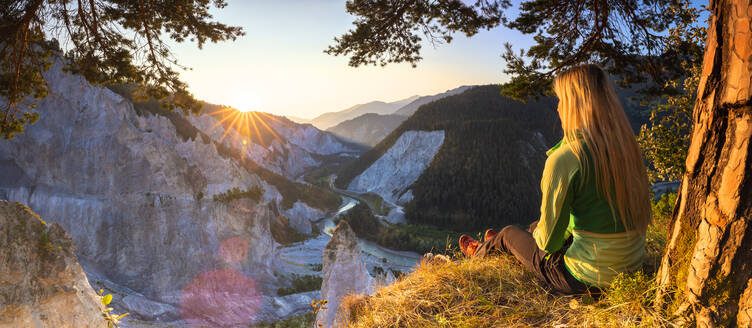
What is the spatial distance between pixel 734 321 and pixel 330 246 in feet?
43.5

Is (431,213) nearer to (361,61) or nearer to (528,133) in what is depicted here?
(528,133)

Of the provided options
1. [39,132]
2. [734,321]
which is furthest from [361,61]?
[39,132]

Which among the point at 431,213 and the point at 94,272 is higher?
the point at 94,272

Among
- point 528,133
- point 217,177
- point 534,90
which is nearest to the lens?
point 534,90

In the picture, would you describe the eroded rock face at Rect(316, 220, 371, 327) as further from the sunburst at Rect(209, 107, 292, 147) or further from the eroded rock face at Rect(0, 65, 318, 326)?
the sunburst at Rect(209, 107, 292, 147)

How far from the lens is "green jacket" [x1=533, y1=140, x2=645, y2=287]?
2.76m

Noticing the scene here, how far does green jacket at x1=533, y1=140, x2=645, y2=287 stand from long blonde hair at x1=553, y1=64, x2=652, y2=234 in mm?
62

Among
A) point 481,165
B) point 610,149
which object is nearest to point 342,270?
point 610,149

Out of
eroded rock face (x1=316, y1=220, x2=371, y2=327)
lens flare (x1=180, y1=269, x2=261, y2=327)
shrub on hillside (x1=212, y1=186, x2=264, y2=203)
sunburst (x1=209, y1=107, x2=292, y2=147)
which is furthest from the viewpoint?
sunburst (x1=209, y1=107, x2=292, y2=147)

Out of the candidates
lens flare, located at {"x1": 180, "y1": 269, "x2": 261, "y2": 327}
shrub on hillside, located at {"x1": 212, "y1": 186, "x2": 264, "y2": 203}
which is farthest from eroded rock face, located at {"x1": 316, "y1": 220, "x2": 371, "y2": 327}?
shrub on hillside, located at {"x1": 212, "y1": 186, "x2": 264, "y2": 203}

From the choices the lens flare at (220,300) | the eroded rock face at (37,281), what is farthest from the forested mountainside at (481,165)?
the eroded rock face at (37,281)

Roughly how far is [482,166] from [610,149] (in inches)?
2907

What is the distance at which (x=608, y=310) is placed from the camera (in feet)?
8.55

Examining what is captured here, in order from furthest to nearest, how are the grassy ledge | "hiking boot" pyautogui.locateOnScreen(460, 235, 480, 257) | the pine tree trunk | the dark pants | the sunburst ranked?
the sunburst, "hiking boot" pyautogui.locateOnScreen(460, 235, 480, 257), the dark pants, the grassy ledge, the pine tree trunk
